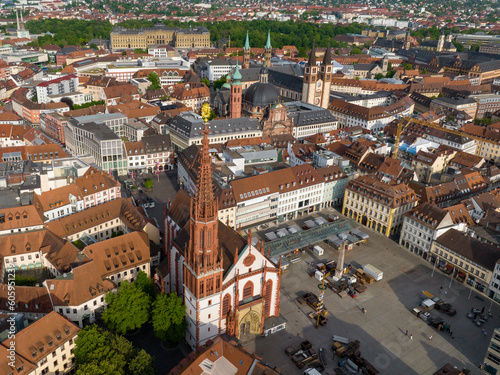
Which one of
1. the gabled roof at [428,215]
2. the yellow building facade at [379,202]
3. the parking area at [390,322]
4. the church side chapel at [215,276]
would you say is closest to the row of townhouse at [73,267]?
the church side chapel at [215,276]

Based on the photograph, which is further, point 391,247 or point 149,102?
point 149,102

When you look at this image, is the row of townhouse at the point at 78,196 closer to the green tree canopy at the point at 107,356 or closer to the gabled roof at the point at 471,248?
the green tree canopy at the point at 107,356

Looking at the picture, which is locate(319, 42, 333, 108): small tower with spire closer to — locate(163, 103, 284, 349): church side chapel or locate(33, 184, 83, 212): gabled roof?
locate(33, 184, 83, 212): gabled roof

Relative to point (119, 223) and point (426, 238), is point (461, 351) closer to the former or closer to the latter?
point (426, 238)

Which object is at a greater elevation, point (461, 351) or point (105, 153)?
point (105, 153)

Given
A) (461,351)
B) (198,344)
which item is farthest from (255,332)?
(461,351)

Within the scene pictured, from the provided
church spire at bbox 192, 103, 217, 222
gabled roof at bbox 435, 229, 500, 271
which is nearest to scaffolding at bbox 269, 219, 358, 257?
gabled roof at bbox 435, 229, 500, 271

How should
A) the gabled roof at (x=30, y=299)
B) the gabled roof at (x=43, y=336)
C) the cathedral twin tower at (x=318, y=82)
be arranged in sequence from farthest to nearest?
the cathedral twin tower at (x=318, y=82) < the gabled roof at (x=30, y=299) < the gabled roof at (x=43, y=336)
